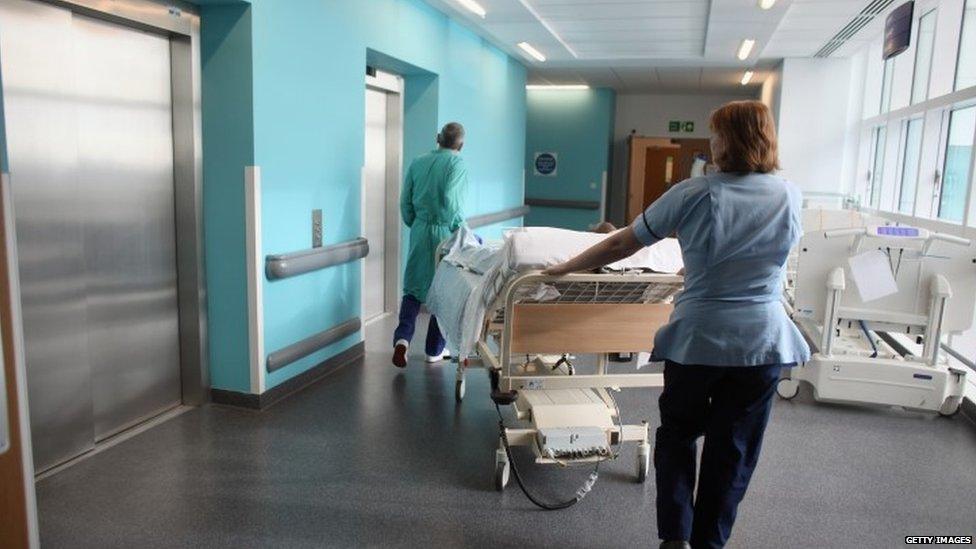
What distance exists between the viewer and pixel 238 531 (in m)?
2.75

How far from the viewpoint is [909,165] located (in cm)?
717

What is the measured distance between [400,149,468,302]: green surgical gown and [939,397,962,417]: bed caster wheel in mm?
3214

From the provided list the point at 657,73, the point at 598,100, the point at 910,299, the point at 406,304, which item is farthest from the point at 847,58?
the point at 406,304

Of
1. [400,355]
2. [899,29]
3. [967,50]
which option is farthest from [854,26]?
[400,355]

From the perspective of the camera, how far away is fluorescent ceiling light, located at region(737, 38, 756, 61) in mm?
7258

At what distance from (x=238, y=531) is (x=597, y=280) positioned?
5.53ft

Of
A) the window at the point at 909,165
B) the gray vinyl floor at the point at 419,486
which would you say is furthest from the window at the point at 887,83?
the gray vinyl floor at the point at 419,486

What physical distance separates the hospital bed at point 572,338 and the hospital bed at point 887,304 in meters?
1.80

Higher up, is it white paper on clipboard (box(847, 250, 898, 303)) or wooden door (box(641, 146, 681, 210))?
wooden door (box(641, 146, 681, 210))

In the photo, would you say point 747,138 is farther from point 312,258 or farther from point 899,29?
point 899,29

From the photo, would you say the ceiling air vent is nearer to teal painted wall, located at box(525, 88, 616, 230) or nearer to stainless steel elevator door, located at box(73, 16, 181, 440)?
teal painted wall, located at box(525, 88, 616, 230)

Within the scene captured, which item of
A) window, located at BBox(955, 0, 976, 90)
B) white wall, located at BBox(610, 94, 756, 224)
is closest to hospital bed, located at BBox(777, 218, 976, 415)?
window, located at BBox(955, 0, 976, 90)

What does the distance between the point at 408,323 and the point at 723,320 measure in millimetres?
2977

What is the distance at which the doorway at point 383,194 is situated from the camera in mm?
6156
